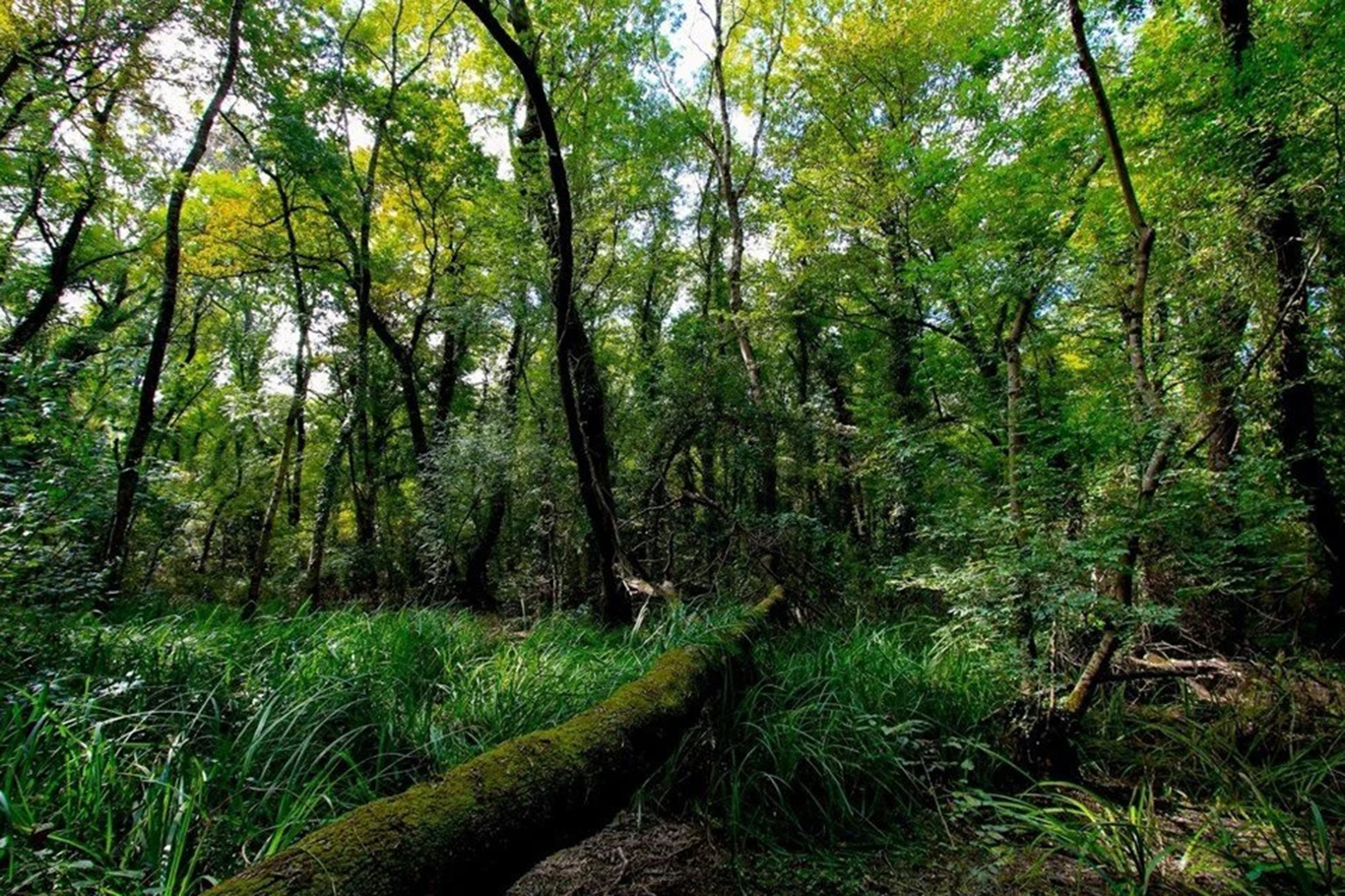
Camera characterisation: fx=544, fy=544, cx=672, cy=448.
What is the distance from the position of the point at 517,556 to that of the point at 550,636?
5740mm

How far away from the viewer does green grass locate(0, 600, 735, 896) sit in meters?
1.68

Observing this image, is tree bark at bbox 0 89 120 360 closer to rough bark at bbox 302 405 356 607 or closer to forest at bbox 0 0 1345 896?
forest at bbox 0 0 1345 896

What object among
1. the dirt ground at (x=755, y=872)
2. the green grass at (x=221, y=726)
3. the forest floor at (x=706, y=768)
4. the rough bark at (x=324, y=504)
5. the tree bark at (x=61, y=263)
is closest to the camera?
the green grass at (x=221, y=726)

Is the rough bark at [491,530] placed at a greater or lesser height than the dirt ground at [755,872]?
greater

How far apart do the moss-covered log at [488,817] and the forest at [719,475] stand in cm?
1

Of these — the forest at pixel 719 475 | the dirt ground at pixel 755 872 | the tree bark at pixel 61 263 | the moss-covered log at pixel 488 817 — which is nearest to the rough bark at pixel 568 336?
the forest at pixel 719 475

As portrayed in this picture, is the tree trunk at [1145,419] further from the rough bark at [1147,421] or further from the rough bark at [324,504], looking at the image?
the rough bark at [324,504]

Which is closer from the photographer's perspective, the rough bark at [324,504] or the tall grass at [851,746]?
the tall grass at [851,746]

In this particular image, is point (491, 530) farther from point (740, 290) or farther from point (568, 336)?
point (740, 290)

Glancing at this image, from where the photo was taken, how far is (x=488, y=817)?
143cm

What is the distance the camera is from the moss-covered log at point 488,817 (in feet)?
3.57

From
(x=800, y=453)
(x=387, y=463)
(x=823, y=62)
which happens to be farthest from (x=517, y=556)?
(x=823, y=62)

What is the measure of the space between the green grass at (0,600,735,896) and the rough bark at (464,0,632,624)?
7.08 ft

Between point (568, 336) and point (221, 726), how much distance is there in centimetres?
523
